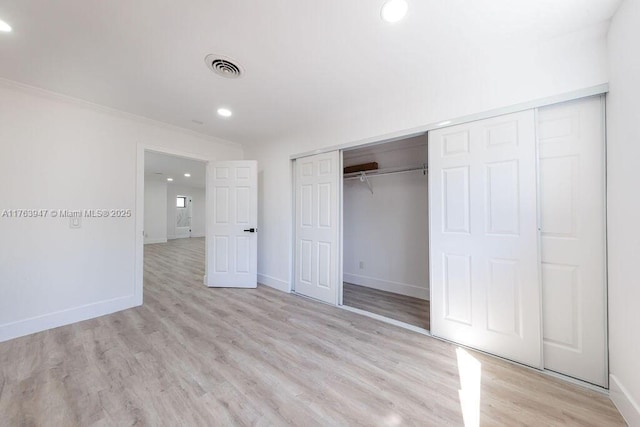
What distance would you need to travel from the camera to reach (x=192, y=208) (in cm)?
1166

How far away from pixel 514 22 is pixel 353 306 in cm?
313

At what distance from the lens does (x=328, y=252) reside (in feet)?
10.8

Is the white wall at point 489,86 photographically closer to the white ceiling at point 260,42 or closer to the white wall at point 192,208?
the white ceiling at point 260,42

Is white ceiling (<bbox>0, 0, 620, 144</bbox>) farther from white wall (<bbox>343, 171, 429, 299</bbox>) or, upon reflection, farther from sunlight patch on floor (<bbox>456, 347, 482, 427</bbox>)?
sunlight patch on floor (<bbox>456, 347, 482, 427</bbox>)

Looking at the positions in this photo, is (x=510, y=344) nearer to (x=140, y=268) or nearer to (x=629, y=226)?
(x=629, y=226)

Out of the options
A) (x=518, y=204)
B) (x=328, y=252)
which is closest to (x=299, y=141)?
(x=328, y=252)

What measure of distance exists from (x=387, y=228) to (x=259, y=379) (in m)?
2.87

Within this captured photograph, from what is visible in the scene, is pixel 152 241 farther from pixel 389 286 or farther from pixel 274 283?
pixel 389 286

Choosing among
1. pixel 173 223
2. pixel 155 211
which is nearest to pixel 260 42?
pixel 155 211

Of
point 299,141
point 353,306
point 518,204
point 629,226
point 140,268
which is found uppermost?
point 299,141

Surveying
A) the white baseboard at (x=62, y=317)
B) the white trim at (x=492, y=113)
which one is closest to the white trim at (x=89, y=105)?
the white baseboard at (x=62, y=317)

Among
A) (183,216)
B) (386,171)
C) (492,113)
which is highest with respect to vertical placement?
(492,113)

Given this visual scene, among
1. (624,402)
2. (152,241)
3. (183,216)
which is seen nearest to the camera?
(624,402)

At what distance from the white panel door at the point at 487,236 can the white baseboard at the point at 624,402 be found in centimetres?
36
